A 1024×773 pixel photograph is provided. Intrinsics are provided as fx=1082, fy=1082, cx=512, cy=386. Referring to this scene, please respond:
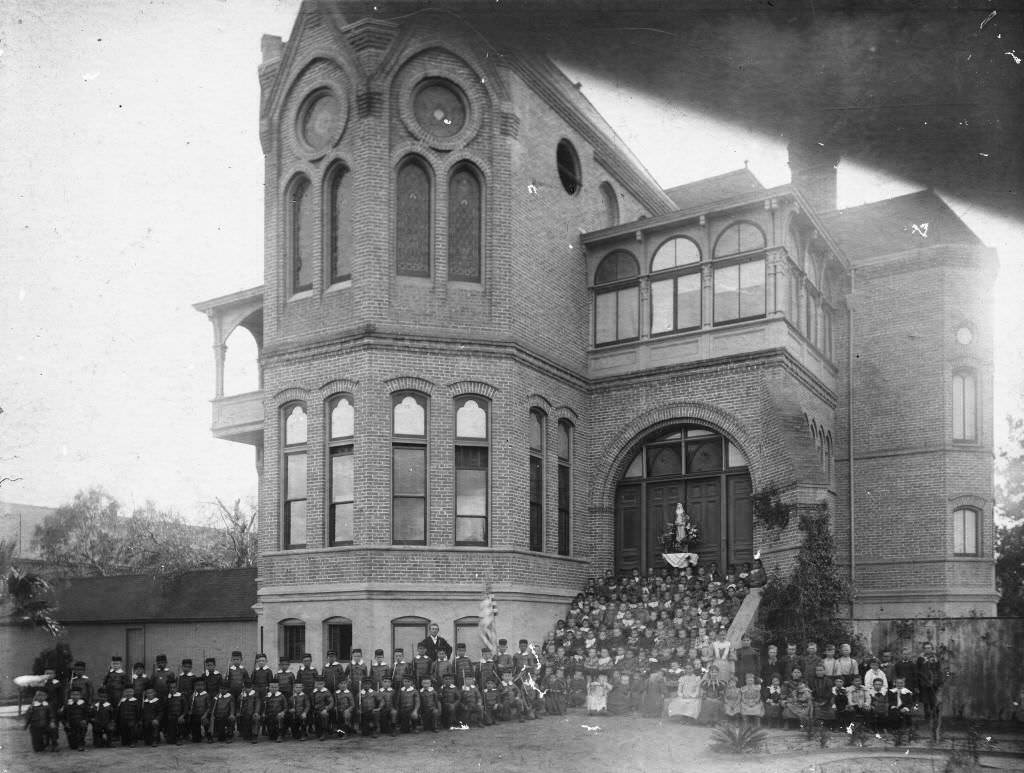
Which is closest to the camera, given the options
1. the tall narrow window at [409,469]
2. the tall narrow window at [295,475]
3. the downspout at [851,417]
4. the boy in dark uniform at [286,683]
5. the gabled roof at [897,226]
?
the boy in dark uniform at [286,683]

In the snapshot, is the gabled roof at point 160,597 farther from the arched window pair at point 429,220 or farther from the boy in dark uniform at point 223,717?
the arched window pair at point 429,220

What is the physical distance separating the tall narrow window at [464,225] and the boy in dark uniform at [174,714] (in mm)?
9982

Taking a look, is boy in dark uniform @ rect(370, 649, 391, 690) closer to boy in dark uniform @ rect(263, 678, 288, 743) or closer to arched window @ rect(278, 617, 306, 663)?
boy in dark uniform @ rect(263, 678, 288, 743)

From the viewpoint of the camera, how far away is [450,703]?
58.9 feet

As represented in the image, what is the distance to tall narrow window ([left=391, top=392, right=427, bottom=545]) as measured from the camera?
853 inches

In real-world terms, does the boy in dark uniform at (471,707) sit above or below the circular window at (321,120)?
below

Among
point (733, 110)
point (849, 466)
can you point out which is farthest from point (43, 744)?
point (849, 466)

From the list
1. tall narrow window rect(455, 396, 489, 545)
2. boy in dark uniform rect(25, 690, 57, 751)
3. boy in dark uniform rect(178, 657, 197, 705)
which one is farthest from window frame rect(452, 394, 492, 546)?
boy in dark uniform rect(25, 690, 57, 751)

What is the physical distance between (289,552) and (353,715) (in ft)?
17.7

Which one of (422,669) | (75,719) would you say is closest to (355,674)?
(422,669)

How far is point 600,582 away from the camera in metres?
24.8

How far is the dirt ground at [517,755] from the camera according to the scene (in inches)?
569

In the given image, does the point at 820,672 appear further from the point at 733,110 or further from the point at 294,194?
the point at 294,194

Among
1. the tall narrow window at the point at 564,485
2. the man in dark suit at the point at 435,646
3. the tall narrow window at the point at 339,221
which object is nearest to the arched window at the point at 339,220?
the tall narrow window at the point at 339,221
